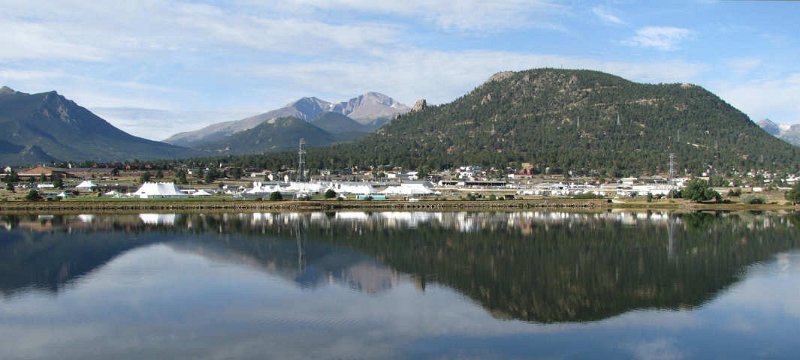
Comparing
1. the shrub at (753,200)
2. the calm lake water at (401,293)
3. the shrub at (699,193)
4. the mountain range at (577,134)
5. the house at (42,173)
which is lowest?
the calm lake water at (401,293)

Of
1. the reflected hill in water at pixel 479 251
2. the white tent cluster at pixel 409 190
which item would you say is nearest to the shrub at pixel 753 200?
the reflected hill in water at pixel 479 251

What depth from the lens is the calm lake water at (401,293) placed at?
19000 mm

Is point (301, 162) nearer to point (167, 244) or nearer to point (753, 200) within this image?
point (753, 200)

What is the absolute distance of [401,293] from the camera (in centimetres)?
2627

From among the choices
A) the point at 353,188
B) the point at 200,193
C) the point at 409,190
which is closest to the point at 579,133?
the point at 409,190

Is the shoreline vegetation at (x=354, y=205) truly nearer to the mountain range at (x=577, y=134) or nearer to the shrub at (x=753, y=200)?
the shrub at (x=753, y=200)

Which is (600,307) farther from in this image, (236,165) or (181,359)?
(236,165)

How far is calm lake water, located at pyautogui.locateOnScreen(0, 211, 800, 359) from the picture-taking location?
Answer: 19.0 meters

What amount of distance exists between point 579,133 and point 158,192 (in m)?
81.7

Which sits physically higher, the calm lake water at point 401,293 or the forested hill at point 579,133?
the forested hill at point 579,133

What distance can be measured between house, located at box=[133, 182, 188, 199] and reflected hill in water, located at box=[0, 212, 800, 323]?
58.0 ft

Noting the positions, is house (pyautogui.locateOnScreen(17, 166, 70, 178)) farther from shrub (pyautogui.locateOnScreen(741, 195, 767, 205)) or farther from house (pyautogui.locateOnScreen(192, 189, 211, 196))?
shrub (pyautogui.locateOnScreen(741, 195, 767, 205))

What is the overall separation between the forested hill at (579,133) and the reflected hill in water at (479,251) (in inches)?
2396

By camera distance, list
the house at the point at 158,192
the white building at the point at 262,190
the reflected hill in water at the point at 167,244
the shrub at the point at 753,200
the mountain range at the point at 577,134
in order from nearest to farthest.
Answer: the reflected hill in water at the point at 167,244 → the shrub at the point at 753,200 → the house at the point at 158,192 → the white building at the point at 262,190 → the mountain range at the point at 577,134
